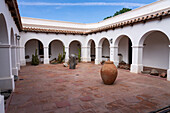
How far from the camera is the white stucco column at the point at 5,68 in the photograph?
4.99 m

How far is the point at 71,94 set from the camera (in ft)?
16.1

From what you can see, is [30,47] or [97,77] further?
[30,47]

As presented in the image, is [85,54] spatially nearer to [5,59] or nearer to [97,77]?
[97,77]

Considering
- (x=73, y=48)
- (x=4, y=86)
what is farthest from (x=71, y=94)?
(x=73, y=48)

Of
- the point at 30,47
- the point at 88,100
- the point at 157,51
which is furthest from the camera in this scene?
the point at 30,47

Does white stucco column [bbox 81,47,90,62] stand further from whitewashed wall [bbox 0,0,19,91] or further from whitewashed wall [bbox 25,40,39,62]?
whitewashed wall [bbox 0,0,19,91]

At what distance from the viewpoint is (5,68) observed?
→ 16.8 ft

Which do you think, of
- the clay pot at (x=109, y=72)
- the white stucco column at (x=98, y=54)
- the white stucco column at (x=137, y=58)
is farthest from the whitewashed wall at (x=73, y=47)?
the clay pot at (x=109, y=72)

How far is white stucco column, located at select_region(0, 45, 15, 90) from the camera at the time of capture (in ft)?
16.4

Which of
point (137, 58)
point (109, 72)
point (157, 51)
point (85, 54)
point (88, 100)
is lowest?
point (88, 100)

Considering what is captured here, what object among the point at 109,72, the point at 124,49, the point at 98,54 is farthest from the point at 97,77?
the point at 124,49

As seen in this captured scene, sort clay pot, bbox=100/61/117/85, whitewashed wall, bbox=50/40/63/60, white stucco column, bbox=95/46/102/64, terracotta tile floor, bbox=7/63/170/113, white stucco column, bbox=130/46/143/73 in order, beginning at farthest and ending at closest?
whitewashed wall, bbox=50/40/63/60
white stucco column, bbox=95/46/102/64
white stucco column, bbox=130/46/143/73
clay pot, bbox=100/61/117/85
terracotta tile floor, bbox=7/63/170/113

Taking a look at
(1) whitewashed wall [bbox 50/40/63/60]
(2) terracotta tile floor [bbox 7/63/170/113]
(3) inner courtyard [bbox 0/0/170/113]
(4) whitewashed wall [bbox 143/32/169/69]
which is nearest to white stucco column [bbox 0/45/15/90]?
(3) inner courtyard [bbox 0/0/170/113]

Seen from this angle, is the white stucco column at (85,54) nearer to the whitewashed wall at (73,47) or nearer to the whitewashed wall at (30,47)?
the whitewashed wall at (73,47)
